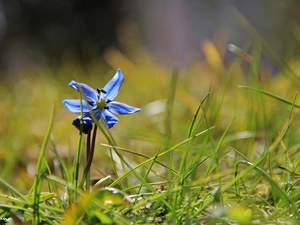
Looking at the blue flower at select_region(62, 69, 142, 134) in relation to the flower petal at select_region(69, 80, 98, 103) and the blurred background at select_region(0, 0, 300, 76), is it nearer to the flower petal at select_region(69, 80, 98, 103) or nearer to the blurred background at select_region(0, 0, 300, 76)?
the flower petal at select_region(69, 80, 98, 103)

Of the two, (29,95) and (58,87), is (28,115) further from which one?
(58,87)

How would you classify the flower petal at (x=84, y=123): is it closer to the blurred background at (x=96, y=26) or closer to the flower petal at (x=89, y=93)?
the flower petal at (x=89, y=93)

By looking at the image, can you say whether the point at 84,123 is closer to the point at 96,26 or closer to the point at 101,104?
the point at 101,104

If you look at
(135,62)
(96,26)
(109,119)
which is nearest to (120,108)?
(109,119)

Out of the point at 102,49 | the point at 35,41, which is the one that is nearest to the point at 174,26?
the point at 102,49

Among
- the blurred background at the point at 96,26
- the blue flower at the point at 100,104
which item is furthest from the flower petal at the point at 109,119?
the blurred background at the point at 96,26

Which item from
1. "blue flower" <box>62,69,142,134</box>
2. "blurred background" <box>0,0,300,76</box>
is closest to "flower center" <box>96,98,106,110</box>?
"blue flower" <box>62,69,142,134</box>
